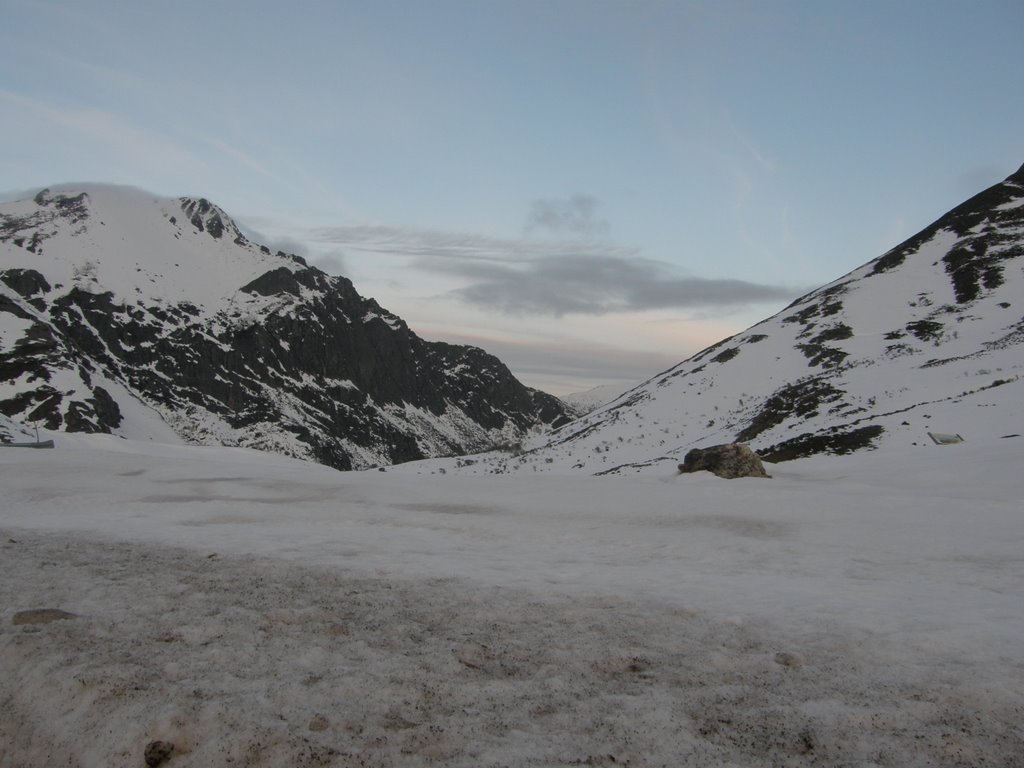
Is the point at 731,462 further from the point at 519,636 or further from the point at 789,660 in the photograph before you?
the point at 519,636

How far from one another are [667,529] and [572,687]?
679 centimetres

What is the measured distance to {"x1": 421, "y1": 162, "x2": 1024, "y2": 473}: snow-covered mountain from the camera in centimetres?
2718

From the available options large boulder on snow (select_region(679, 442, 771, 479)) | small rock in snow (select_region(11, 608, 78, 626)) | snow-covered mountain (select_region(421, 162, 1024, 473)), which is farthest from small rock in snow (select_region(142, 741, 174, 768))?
snow-covered mountain (select_region(421, 162, 1024, 473))

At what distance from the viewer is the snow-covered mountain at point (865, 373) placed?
27.2m

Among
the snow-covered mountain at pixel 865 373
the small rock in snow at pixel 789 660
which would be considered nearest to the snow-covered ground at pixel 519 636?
the small rock in snow at pixel 789 660

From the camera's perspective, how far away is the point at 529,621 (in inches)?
229

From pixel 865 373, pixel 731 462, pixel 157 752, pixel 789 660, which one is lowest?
pixel 157 752

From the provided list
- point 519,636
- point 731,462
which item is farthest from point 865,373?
point 519,636

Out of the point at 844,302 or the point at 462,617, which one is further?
the point at 844,302

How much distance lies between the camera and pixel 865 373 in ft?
132

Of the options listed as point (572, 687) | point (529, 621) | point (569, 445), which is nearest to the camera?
point (572, 687)

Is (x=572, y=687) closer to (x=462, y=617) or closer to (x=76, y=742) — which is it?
(x=462, y=617)

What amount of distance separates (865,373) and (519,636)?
40780 mm

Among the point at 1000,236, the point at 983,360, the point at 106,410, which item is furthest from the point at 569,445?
the point at 106,410
